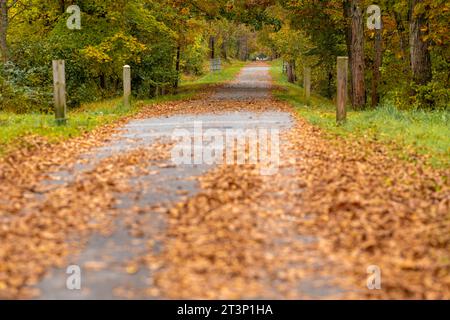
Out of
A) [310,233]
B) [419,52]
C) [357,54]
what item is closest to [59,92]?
[310,233]

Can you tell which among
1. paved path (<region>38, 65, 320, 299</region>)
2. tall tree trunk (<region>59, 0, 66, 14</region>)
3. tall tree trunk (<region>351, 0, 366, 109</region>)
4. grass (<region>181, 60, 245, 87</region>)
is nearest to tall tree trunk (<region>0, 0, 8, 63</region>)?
tall tree trunk (<region>59, 0, 66, 14</region>)

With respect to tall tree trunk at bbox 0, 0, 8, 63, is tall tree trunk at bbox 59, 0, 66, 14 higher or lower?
higher

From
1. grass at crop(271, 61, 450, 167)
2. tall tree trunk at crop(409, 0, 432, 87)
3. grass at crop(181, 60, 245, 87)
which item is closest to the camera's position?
grass at crop(271, 61, 450, 167)

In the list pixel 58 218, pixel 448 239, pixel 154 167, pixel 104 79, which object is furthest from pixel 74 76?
pixel 448 239

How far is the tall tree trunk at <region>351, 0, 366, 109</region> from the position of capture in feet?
72.4

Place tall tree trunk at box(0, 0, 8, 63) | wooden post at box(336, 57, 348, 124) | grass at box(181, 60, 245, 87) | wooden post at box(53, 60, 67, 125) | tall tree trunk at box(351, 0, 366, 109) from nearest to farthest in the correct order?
wooden post at box(53, 60, 67, 125) → wooden post at box(336, 57, 348, 124) → tall tree trunk at box(351, 0, 366, 109) → tall tree trunk at box(0, 0, 8, 63) → grass at box(181, 60, 245, 87)

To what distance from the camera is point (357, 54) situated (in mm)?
22484

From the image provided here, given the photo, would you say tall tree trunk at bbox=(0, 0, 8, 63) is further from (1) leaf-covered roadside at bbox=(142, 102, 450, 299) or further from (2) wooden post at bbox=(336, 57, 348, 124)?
(1) leaf-covered roadside at bbox=(142, 102, 450, 299)

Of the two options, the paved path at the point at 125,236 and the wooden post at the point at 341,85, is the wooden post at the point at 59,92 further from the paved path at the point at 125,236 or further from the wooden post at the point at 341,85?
the wooden post at the point at 341,85

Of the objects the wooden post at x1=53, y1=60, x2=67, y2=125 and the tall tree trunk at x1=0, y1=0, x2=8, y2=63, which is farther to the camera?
the tall tree trunk at x1=0, y1=0, x2=8, y2=63
